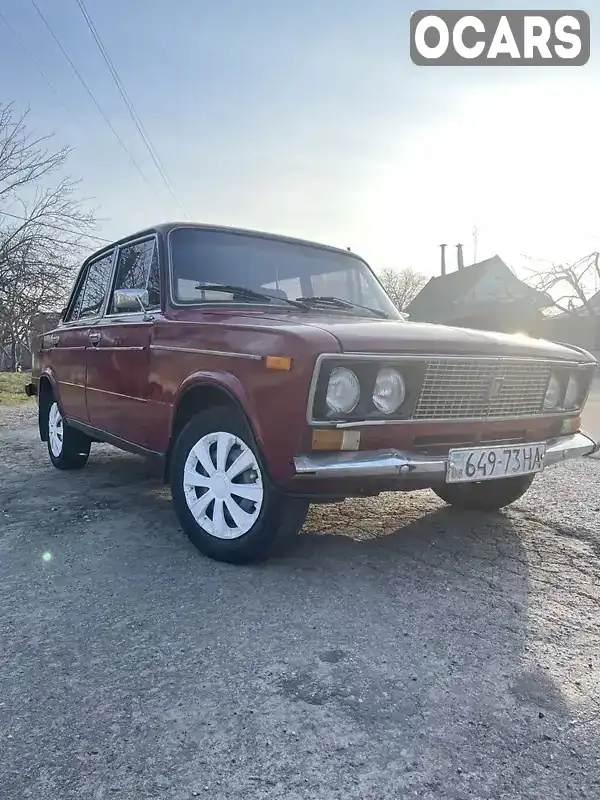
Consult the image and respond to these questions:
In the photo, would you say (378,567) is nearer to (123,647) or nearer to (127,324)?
(123,647)

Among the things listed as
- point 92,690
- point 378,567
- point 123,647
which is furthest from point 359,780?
point 378,567

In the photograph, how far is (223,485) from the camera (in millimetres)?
3047

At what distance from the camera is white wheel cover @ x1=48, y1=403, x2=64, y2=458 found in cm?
565

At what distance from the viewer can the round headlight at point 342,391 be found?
2.61m

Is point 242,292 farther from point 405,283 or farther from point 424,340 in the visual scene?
point 405,283

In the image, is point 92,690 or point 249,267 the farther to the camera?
point 249,267

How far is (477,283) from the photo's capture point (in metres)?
38.0

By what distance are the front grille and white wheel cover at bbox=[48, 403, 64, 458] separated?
3889 millimetres

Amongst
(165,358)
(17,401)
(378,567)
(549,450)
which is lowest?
(17,401)

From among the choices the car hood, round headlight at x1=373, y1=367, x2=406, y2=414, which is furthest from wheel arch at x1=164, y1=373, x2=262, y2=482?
round headlight at x1=373, y1=367, x2=406, y2=414

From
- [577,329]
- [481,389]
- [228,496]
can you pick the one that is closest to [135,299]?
[228,496]

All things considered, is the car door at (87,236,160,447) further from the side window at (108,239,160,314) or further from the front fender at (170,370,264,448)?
the front fender at (170,370,264,448)

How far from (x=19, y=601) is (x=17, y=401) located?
1220 centimetres

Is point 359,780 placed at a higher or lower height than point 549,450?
lower
